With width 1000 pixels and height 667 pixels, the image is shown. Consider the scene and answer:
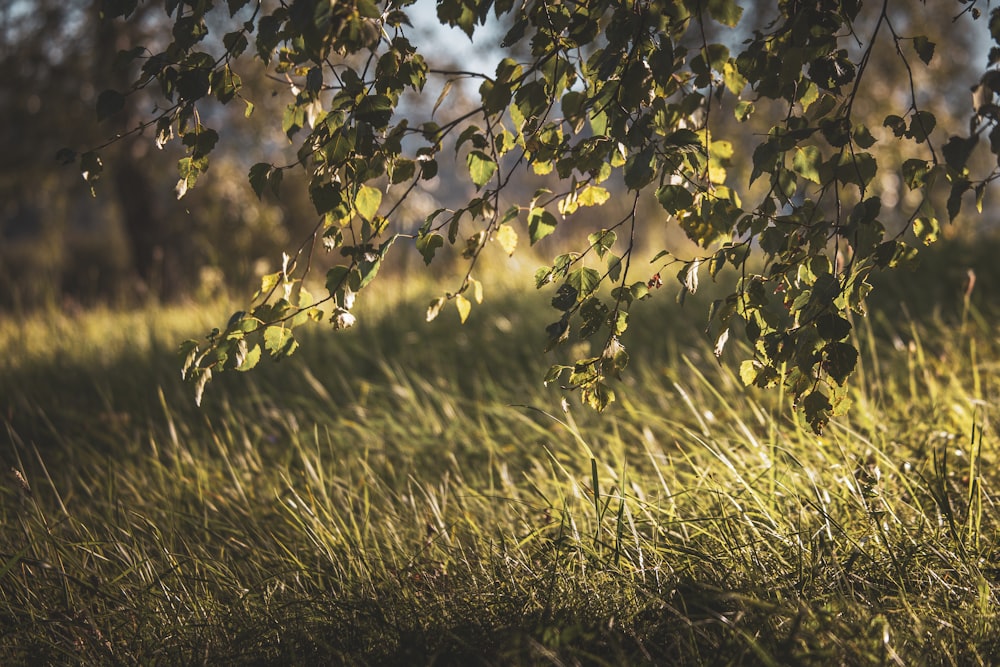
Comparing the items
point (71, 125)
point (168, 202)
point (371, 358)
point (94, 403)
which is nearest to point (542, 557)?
point (371, 358)

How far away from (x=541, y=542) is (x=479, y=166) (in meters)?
0.99

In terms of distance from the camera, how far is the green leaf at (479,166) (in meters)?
1.32

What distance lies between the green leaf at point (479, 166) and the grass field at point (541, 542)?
1.67 ft

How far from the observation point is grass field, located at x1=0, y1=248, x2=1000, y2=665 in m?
1.44

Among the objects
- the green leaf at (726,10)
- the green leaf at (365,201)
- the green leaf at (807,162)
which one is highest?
the green leaf at (365,201)

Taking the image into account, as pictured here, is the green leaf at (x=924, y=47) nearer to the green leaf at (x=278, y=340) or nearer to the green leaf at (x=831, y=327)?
the green leaf at (x=831, y=327)

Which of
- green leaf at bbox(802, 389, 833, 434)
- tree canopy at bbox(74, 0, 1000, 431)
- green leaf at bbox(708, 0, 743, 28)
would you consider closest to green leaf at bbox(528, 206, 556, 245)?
tree canopy at bbox(74, 0, 1000, 431)

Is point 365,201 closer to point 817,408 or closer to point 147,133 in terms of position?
point 817,408

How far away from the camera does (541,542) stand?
1.87 m

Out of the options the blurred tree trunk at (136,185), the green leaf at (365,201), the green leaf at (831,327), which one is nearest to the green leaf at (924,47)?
the green leaf at (831,327)

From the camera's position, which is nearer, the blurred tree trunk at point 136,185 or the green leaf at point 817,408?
the green leaf at point 817,408

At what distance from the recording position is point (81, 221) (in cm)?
3562

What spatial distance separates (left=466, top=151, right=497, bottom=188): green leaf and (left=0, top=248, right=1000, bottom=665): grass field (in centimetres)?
51

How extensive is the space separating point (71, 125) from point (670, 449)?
26.6ft
